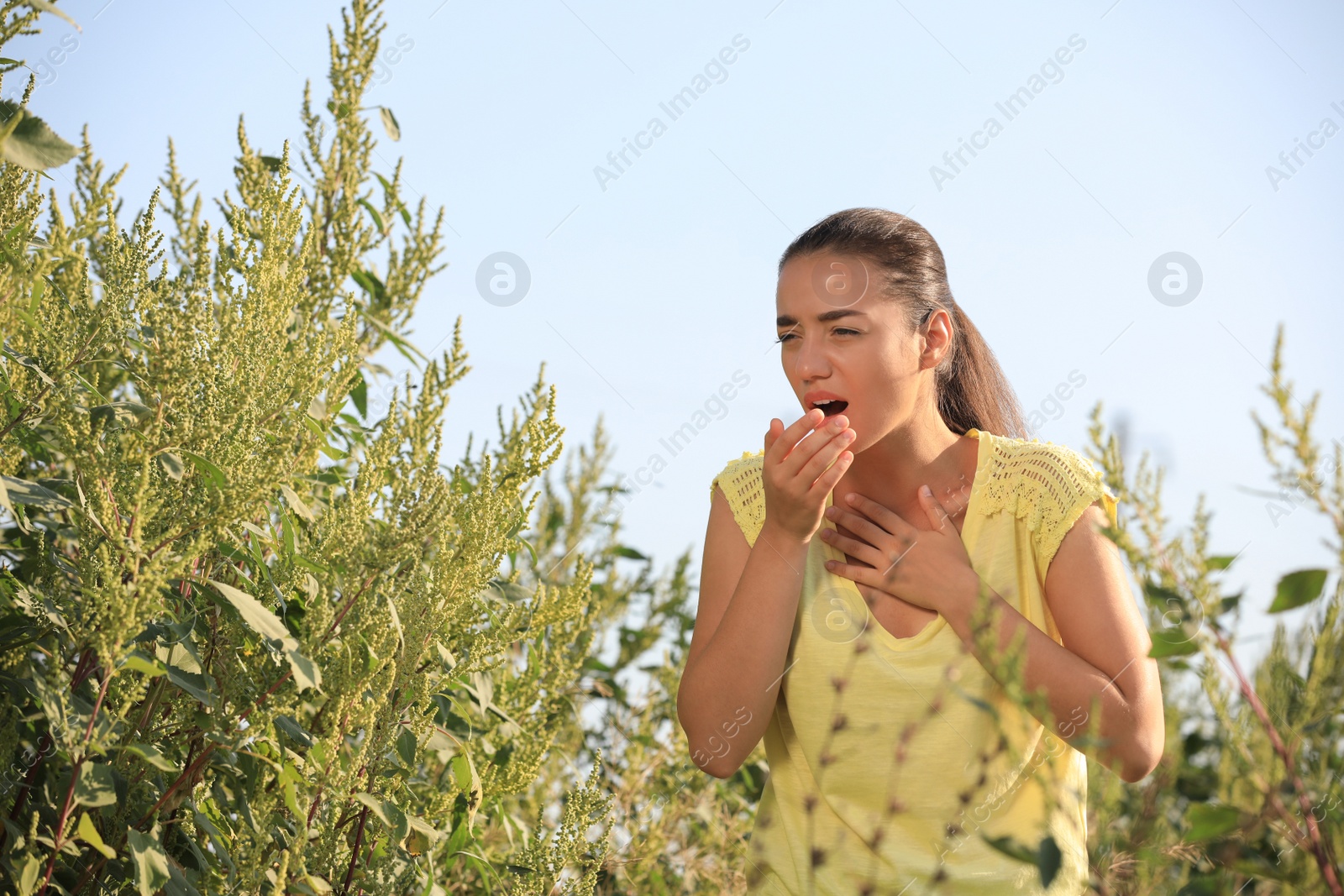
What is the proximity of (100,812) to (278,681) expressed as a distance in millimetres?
337

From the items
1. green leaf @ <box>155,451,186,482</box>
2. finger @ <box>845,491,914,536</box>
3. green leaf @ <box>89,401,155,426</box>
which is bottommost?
green leaf @ <box>89,401,155,426</box>

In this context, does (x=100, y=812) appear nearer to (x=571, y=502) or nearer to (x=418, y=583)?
(x=418, y=583)

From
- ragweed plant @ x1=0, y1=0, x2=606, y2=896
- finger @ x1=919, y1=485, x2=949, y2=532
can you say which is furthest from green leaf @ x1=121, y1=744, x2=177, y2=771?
finger @ x1=919, y1=485, x2=949, y2=532

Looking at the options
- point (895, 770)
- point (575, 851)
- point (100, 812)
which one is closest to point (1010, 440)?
point (895, 770)

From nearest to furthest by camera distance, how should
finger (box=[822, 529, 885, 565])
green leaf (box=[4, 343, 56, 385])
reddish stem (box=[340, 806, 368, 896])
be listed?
1. green leaf (box=[4, 343, 56, 385])
2. reddish stem (box=[340, 806, 368, 896])
3. finger (box=[822, 529, 885, 565])

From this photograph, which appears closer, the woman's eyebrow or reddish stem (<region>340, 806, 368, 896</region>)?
reddish stem (<region>340, 806, 368, 896</region>)

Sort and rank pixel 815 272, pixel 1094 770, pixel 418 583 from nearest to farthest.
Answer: pixel 1094 770
pixel 418 583
pixel 815 272

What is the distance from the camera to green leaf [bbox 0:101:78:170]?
1.16 meters

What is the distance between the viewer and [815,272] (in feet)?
8.04

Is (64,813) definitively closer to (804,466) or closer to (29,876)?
(29,876)

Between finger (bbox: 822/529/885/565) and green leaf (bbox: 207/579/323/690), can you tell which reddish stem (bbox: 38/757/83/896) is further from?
finger (bbox: 822/529/885/565)

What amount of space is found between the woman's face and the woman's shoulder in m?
0.27

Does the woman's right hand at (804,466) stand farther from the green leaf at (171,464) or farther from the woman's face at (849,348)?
the green leaf at (171,464)

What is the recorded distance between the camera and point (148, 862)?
4.86 ft
